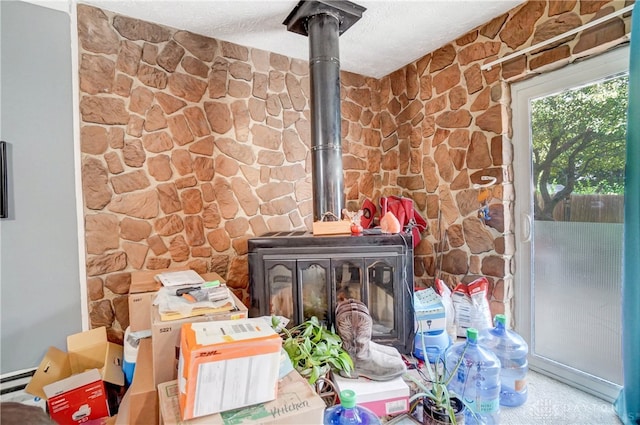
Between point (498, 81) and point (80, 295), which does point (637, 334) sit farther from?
point (80, 295)

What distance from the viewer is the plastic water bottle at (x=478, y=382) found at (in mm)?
1514

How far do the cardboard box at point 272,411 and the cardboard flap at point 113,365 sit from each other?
73 centimetres

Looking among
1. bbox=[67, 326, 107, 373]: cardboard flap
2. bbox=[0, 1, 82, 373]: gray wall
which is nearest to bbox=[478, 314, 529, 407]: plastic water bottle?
bbox=[67, 326, 107, 373]: cardboard flap

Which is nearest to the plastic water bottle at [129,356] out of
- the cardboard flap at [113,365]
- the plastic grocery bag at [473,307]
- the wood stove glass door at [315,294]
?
the cardboard flap at [113,365]

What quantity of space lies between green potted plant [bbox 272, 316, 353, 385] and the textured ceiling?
6.14 feet

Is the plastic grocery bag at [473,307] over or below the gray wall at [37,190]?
below

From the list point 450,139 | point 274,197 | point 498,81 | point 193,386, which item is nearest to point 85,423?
point 193,386

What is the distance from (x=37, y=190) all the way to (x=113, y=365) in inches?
41.4

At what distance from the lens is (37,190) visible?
1741 millimetres

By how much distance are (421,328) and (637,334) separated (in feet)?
3.20

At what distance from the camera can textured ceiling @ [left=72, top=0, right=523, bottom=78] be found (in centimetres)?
189

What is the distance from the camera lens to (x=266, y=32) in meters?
2.20

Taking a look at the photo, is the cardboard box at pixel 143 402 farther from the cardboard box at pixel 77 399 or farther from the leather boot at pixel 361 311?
the leather boot at pixel 361 311

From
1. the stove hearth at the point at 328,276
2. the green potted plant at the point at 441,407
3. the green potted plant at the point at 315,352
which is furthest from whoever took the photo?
the stove hearth at the point at 328,276
